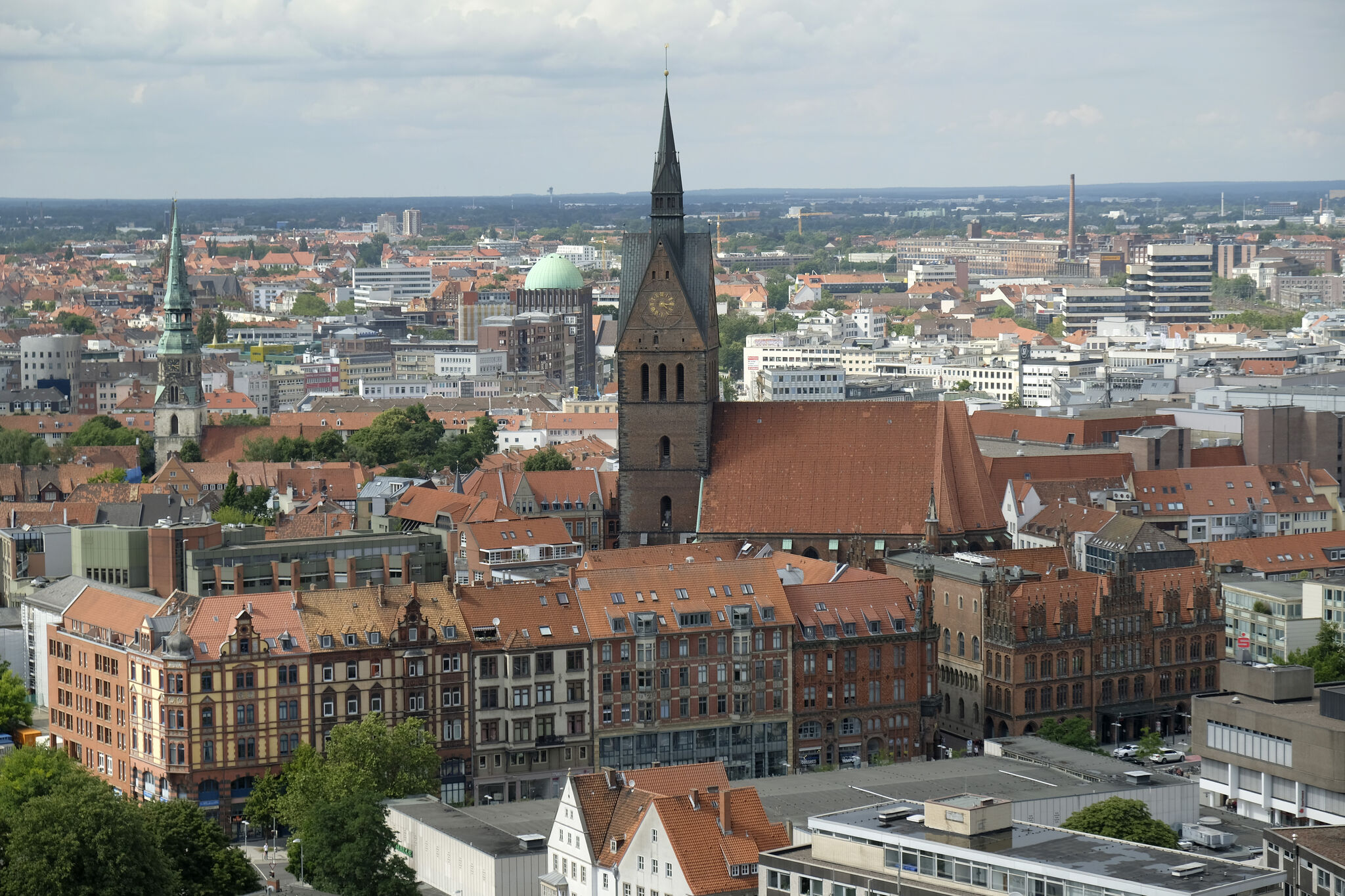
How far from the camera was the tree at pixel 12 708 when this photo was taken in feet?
380

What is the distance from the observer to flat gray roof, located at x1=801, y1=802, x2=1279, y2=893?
6944cm

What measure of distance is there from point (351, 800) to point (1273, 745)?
33.9 metres

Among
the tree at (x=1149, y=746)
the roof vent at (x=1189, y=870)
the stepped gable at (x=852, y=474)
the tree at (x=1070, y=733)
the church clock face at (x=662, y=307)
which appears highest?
the church clock face at (x=662, y=307)

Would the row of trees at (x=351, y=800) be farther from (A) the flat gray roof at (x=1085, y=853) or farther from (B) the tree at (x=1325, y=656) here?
(B) the tree at (x=1325, y=656)

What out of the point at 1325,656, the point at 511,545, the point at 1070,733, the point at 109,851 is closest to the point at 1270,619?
the point at 1325,656

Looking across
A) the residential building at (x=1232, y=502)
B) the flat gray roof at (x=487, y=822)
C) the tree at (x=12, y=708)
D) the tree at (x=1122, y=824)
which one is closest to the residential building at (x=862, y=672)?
the flat gray roof at (x=487, y=822)

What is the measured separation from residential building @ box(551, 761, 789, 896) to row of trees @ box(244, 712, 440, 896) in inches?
255

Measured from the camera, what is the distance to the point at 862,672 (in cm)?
11331

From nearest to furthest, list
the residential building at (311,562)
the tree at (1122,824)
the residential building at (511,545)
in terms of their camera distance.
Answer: the tree at (1122,824) < the residential building at (311,562) < the residential building at (511,545)

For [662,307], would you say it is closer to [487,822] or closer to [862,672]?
[862,672]

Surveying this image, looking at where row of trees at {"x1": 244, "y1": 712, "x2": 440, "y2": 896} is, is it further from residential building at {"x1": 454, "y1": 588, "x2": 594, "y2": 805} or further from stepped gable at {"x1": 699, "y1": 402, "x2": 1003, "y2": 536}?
stepped gable at {"x1": 699, "y1": 402, "x2": 1003, "y2": 536}

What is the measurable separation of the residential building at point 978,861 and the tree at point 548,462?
100 metres

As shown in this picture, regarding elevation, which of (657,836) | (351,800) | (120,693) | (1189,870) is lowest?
(351,800)

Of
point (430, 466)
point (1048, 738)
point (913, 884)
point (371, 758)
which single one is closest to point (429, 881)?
point (371, 758)
